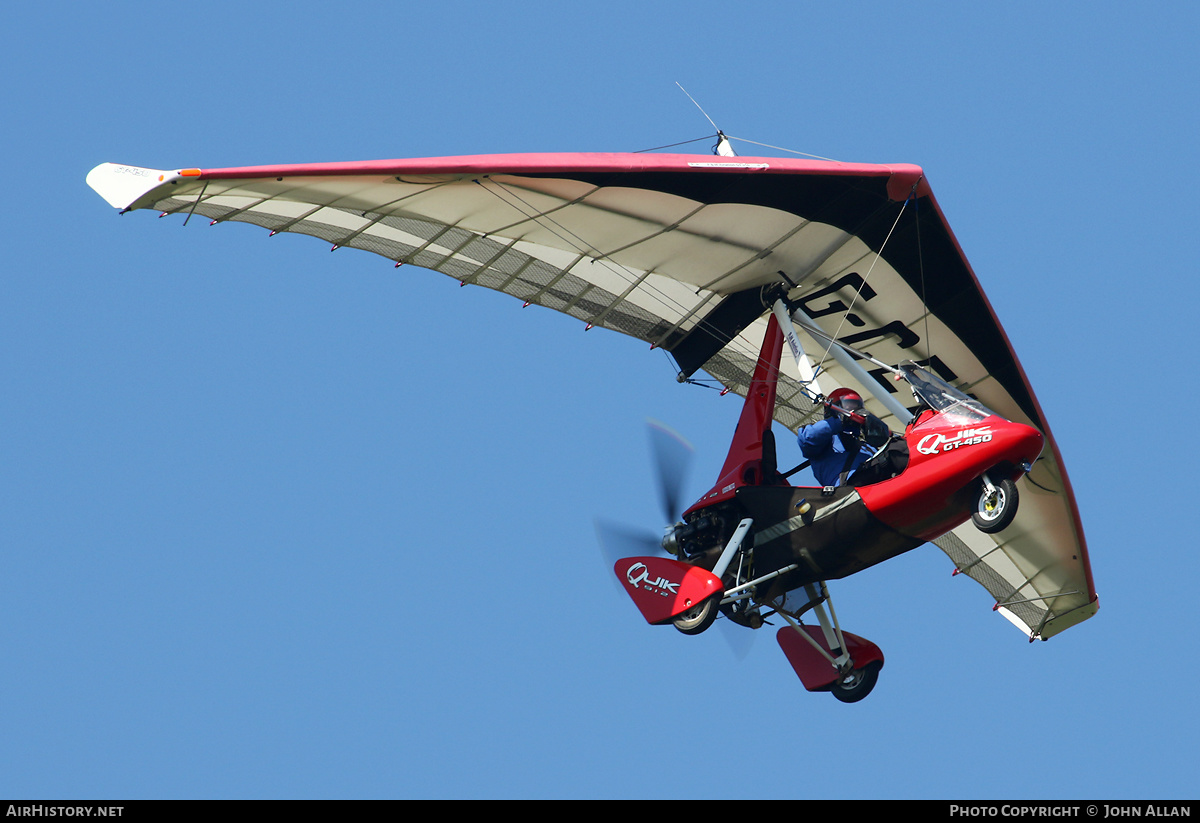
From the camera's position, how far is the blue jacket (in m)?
22.6

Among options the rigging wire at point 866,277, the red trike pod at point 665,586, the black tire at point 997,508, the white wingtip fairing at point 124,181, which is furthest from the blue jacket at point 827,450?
the white wingtip fairing at point 124,181

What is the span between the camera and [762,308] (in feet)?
82.5

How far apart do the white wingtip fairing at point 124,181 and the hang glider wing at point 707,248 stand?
2 centimetres

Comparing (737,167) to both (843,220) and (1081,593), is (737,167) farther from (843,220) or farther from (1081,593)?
(1081,593)

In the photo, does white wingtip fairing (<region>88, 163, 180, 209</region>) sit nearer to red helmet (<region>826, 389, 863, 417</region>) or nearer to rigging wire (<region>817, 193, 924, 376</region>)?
red helmet (<region>826, 389, 863, 417</region>)

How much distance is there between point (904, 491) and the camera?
2161 cm

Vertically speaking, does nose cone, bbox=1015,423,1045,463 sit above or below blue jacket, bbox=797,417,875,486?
below

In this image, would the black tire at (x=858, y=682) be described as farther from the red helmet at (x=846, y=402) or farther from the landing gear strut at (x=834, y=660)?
the red helmet at (x=846, y=402)

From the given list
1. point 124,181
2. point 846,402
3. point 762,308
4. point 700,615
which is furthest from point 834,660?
point 124,181

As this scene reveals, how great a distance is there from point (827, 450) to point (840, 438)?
302 mm

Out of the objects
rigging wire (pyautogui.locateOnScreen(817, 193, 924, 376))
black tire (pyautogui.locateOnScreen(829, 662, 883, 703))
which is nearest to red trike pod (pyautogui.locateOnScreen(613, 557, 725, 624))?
black tire (pyautogui.locateOnScreen(829, 662, 883, 703))

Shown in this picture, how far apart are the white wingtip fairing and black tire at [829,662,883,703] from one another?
13.8 metres

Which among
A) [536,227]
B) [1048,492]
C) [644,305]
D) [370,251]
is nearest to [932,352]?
[1048,492]

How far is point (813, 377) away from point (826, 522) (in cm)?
238
